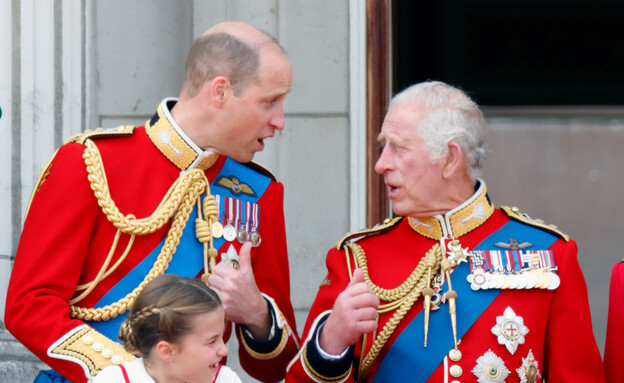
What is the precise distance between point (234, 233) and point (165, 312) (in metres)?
0.64

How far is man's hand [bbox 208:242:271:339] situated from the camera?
3074 millimetres

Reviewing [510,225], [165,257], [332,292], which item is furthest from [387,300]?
[165,257]

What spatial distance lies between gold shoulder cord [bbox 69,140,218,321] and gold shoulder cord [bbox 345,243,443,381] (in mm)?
490

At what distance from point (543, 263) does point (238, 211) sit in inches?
34.3

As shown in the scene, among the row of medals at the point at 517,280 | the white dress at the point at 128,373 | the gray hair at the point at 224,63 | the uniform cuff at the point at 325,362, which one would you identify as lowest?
the uniform cuff at the point at 325,362

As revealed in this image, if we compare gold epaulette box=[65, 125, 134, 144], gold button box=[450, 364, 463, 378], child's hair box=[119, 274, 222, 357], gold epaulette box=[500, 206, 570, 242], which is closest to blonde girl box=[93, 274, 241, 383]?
child's hair box=[119, 274, 222, 357]

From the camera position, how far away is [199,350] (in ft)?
8.73

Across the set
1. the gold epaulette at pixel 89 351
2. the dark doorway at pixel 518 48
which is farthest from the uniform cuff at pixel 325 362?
the dark doorway at pixel 518 48

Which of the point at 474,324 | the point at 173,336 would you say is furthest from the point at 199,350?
the point at 474,324

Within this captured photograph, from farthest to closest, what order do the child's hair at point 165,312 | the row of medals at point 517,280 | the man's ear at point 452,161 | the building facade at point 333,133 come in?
the building facade at point 333,133 < the man's ear at point 452,161 < the row of medals at point 517,280 < the child's hair at point 165,312

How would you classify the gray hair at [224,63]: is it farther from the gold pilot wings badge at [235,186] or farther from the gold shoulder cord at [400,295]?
the gold shoulder cord at [400,295]

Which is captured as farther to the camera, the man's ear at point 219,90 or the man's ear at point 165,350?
the man's ear at point 219,90

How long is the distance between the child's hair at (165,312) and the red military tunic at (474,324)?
1.80 feet

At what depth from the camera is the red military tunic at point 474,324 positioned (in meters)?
3.16
